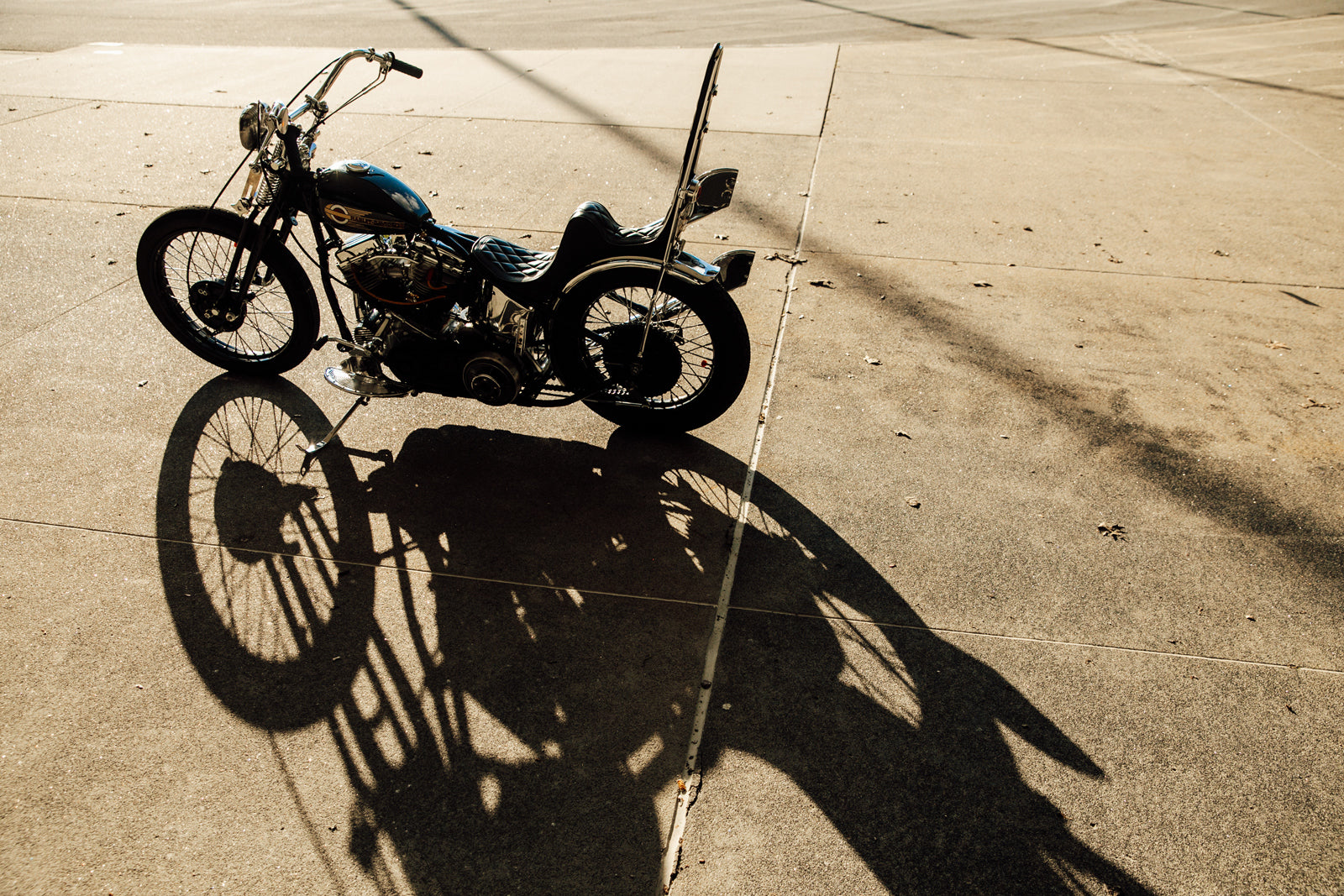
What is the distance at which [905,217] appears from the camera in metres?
6.57

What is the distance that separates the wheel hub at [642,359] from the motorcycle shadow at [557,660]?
316 mm

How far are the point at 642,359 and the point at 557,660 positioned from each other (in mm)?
1406

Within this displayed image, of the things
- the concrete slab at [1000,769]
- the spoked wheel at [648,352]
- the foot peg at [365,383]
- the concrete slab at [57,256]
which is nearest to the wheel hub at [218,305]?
the foot peg at [365,383]

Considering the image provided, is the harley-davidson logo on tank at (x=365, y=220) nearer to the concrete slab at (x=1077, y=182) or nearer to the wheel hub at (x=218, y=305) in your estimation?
the wheel hub at (x=218, y=305)

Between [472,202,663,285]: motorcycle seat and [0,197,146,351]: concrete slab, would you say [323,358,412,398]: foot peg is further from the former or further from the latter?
[0,197,146,351]: concrete slab

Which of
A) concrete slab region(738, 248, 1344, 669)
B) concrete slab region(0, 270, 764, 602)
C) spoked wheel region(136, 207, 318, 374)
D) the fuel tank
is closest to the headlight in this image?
the fuel tank

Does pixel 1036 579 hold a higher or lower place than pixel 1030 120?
lower

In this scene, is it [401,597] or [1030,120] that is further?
[1030,120]

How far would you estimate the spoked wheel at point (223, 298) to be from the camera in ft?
12.8

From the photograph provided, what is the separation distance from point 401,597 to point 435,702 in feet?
1.73

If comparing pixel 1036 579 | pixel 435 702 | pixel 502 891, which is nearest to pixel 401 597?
pixel 435 702

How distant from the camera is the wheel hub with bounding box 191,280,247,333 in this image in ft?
13.2

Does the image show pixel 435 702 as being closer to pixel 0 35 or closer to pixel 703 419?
pixel 703 419

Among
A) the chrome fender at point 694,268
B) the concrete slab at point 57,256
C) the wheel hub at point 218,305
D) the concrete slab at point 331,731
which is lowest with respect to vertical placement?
the concrete slab at point 331,731
